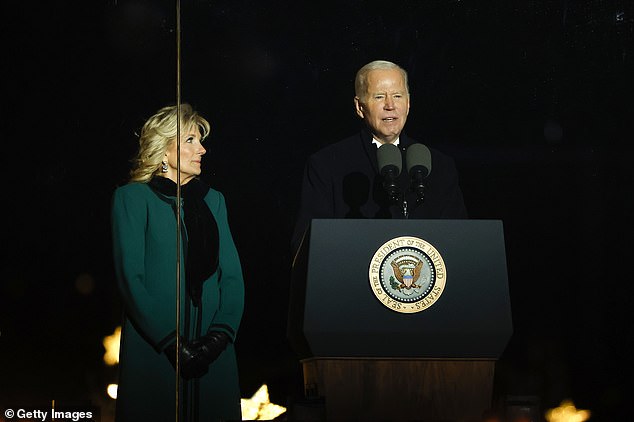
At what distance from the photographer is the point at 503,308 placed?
3.11m

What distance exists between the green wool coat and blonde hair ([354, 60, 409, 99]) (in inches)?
40.2

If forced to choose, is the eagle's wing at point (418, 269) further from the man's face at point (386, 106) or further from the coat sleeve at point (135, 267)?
the coat sleeve at point (135, 267)

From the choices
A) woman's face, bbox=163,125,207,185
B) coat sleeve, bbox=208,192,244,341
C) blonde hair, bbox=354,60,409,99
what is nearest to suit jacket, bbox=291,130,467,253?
blonde hair, bbox=354,60,409,99

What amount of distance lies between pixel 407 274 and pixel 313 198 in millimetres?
1461

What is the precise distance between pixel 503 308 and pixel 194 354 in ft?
6.12

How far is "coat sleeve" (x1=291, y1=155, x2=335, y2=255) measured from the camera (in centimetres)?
436

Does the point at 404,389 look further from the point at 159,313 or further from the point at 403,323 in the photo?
the point at 159,313

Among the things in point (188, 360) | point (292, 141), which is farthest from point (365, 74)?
point (188, 360)

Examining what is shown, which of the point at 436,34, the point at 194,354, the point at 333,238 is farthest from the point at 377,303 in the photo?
the point at 436,34

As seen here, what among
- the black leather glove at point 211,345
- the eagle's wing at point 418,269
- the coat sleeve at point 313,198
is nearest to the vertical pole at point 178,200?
the black leather glove at point 211,345

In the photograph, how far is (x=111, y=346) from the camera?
4516mm

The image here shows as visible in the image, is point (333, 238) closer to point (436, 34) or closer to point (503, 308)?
point (503, 308)

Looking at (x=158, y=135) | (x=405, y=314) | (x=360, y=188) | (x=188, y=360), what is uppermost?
(x=158, y=135)

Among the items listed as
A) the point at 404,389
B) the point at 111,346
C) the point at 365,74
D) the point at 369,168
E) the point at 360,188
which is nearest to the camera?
the point at 404,389
